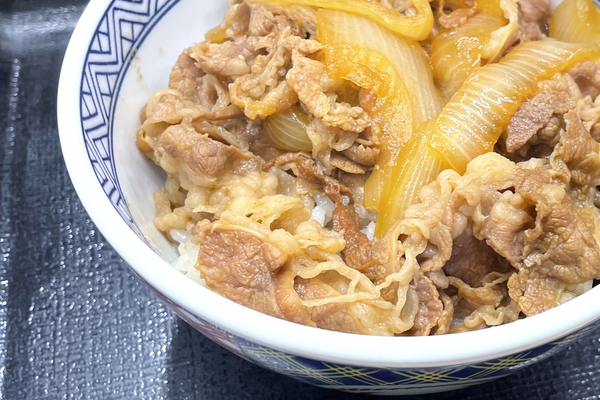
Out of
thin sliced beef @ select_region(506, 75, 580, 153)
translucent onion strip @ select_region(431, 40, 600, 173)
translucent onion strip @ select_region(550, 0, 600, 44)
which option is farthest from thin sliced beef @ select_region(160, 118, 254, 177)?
translucent onion strip @ select_region(550, 0, 600, 44)

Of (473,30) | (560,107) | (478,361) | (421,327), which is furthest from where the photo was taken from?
(473,30)

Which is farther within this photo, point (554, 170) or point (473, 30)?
point (473, 30)

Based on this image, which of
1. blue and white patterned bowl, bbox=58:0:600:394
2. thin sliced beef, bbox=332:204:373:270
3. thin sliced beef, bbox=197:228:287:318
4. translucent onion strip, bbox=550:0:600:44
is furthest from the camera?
translucent onion strip, bbox=550:0:600:44

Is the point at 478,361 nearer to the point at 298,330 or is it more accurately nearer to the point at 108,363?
the point at 298,330

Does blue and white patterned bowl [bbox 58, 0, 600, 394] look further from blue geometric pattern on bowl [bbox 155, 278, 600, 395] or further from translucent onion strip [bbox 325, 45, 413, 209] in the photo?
translucent onion strip [bbox 325, 45, 413, 209]

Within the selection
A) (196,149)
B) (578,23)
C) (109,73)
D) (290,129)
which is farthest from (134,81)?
(578,23)

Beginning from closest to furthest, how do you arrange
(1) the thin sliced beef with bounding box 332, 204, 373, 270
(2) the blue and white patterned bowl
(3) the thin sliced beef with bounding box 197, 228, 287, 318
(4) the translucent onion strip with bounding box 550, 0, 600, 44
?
1. (2) the blue and white patterned bowl
2. (3) the thin sliced beef with bounding box 197, 228, 287, 318
3. (1) the thin sliced beef with bounding box 332, 204, 373, 270
4. (4) the translucent onion strip with bounding box 550, 0, 600, 44

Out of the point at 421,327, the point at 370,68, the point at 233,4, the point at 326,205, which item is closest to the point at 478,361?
the point at 421,327
